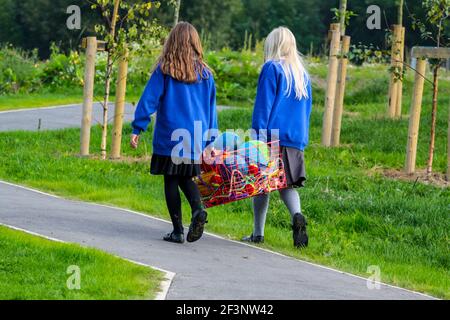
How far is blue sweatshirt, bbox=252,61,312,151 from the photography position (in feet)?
→ 31.4

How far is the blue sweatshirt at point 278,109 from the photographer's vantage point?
9578mm

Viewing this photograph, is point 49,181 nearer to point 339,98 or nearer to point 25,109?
point 339,98

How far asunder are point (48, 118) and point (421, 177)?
8.07m

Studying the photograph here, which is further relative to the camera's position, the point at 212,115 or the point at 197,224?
the point at 212,115

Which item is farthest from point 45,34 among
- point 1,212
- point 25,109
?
point 1,212

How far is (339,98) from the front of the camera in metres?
16.5

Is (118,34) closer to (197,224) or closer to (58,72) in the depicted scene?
(197,224)

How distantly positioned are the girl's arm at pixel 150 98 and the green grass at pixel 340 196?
5.25ft

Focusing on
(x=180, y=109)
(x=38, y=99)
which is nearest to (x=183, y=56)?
(x=180, y=109)

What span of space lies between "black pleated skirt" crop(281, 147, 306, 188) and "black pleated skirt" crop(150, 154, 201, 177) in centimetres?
78

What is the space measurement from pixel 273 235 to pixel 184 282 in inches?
102

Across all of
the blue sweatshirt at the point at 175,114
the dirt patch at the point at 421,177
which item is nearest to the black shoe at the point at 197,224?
the blue sweatshirt at the point at 175,114

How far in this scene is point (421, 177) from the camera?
46.9 ft

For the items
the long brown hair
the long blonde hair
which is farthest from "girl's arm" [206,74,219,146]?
the long blonde hair
